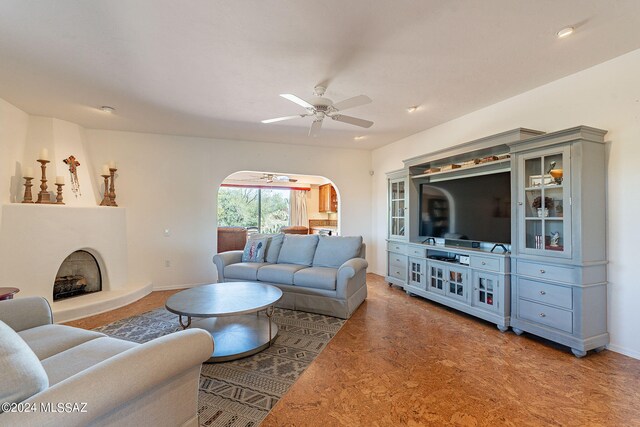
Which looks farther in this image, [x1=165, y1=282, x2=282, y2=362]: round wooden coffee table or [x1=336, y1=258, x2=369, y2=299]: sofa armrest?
[x1=336, y1=258, x2=369, y2=299]: sofa armrest

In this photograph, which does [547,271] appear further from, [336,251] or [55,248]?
[55,248]

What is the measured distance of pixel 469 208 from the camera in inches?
154

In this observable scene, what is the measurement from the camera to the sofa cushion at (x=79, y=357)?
4.52 ft

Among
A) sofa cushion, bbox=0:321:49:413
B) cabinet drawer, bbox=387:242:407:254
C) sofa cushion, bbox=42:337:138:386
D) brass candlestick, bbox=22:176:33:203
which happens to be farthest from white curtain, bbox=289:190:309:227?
sofa cushion, bbox=0:321:49:413

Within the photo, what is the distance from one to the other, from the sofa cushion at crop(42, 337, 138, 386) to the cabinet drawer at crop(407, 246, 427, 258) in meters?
3.63

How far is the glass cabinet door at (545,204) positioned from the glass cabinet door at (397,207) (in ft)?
6.15

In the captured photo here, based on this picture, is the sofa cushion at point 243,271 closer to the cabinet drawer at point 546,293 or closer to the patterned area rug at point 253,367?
the patterned area rug at point 253,367

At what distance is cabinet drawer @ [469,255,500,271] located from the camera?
10.6 ft

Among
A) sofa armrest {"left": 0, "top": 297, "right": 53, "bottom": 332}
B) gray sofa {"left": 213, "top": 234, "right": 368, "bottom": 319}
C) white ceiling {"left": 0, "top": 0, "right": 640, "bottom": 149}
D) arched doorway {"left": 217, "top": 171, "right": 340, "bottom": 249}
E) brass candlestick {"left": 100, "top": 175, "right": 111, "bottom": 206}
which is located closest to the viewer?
sofa armrest {"left": 0, "top": 297, "right": 53, "bottom": 332}

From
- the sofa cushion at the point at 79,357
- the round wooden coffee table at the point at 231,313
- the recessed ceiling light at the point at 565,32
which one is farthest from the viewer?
the round wooden coffee table at the point at 231,313

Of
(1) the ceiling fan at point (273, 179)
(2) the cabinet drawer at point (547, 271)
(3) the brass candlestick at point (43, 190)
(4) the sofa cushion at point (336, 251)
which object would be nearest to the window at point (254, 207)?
(1) the ceiling fan at point (273, 179)

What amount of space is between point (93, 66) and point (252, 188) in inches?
252

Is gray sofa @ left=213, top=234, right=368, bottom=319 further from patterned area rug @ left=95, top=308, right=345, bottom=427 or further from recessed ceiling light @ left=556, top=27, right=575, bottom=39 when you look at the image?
recessed ceiling light @ left=556, top=27, right=575, bottom=39

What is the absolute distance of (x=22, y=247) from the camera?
3.46 metres
